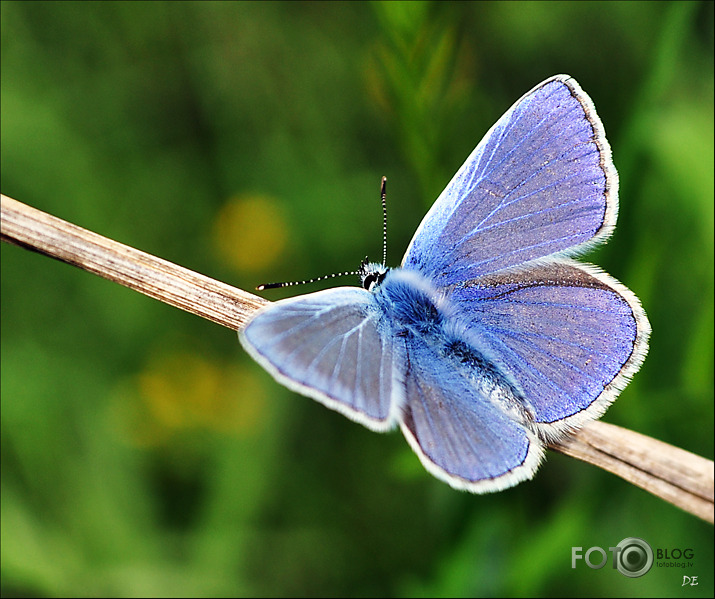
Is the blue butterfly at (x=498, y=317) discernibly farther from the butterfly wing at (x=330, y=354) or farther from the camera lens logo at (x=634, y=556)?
the camera lens logo at (x=634, y=556)

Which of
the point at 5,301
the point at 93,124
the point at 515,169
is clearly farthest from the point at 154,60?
the point at 515,169

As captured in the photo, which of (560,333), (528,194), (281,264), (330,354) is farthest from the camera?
(281,264)

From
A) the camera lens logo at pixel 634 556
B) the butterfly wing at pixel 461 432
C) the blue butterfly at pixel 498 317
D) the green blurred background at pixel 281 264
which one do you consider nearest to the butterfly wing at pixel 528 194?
the blue butterfly at pixel 498 317

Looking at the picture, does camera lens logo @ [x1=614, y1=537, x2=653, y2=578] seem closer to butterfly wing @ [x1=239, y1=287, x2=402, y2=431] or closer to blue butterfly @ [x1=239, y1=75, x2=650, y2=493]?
blue butterfly @ [x1=239, y1=75, x2=650, y2=493]

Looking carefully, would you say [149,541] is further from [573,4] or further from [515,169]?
[573,4]

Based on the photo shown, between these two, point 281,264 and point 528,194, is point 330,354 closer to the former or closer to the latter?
point 528,194

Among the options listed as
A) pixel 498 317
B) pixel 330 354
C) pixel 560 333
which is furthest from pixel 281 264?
pixel 330 354
